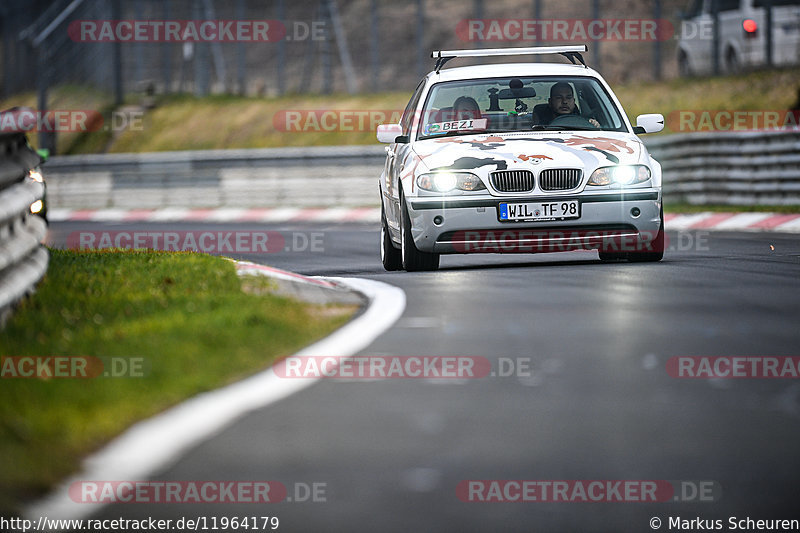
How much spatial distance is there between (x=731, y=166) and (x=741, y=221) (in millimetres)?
2859

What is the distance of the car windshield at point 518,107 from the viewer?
497 inches

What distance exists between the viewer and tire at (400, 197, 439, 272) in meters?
11.9

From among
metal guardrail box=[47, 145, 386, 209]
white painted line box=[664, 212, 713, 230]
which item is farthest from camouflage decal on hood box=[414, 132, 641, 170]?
metal guardrail box=[47, 145, 386, 209]

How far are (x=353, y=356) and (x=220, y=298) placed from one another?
1992mm

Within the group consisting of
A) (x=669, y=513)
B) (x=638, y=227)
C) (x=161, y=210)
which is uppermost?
(x=669, y=513)

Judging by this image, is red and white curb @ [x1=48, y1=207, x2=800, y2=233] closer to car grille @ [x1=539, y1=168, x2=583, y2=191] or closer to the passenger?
the passenger

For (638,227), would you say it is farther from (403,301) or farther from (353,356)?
(353,356)

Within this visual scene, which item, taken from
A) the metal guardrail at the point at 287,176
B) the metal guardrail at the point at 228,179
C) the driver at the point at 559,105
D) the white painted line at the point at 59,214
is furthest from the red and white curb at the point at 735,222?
the white painted line at the point at 59,214

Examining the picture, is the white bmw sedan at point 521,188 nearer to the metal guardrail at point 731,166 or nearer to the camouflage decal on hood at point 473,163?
the camouflage decal on hood at point 473,163

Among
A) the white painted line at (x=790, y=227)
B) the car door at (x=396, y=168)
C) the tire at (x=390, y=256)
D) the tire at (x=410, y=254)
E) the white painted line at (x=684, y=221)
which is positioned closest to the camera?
the tire at (x=410, y=254)

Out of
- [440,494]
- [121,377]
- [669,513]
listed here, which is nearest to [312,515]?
[440,494]

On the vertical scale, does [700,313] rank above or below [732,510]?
below

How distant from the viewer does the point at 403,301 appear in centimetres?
962

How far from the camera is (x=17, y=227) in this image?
29.2 feet
